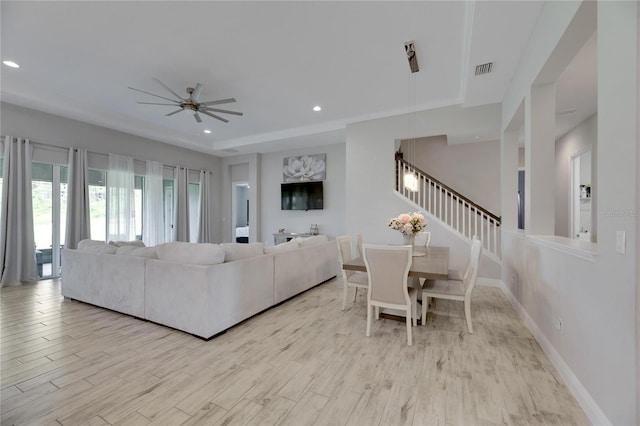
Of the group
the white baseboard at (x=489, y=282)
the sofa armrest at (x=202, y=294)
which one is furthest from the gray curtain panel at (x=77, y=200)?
the white baseboard at (x=489, y=282)

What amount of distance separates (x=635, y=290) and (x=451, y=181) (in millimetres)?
5304

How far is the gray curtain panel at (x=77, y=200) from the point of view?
4996 mm

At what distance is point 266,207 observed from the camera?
25.0ft

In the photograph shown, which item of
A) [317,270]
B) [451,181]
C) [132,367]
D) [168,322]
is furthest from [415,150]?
[132,367]

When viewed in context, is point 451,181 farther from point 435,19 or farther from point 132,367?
point 132,367

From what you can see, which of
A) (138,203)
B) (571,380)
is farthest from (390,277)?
(138,203)

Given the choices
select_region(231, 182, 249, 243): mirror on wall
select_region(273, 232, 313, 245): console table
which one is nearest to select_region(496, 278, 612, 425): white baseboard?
select_region(273, 232, 313, 245): console table

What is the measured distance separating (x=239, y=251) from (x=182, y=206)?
16.0ft

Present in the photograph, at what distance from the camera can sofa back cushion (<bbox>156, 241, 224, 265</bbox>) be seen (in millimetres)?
2684

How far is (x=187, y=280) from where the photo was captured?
2.62 m

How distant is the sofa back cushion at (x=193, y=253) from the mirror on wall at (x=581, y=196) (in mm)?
6352

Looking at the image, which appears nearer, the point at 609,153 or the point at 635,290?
the point at 635,290

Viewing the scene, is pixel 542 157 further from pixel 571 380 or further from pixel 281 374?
pixel 281 374

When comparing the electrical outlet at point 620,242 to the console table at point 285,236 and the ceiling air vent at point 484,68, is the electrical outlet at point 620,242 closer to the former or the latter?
the ceiling air vent at point 484,68
